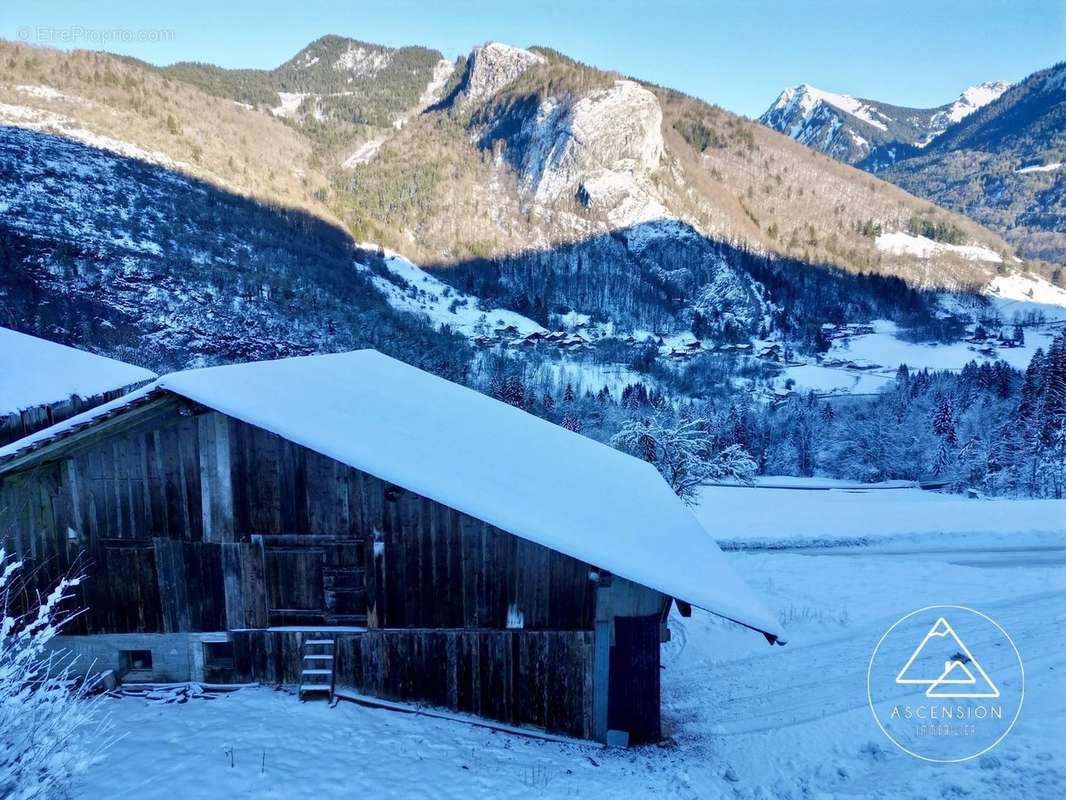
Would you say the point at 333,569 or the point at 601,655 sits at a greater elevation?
the point at 333,569

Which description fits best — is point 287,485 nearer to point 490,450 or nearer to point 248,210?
point 490,450

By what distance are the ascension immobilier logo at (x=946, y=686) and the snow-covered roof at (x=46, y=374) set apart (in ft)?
65.4

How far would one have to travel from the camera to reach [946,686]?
35.3ft

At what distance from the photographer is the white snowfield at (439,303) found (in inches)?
5113

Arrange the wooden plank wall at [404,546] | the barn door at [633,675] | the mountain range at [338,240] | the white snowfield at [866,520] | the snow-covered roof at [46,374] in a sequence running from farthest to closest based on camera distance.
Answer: the mountain range at [338,240] → the white snowfield at [866,520] → the snow-covered roof at [46,374] → the barn door at [633,675] → the wooden plank wall at [404,546]

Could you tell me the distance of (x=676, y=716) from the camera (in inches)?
400

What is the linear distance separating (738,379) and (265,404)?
369ft

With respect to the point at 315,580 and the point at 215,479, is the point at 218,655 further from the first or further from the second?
the point at 215,479

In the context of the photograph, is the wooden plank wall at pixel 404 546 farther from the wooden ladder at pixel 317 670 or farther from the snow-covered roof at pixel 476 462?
the wooden ladder at pixel 317 670

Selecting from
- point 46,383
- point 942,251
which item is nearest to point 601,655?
point 46,383

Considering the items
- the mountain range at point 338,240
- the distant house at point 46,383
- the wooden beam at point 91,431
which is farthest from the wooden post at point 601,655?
the mountain range at point 338,240

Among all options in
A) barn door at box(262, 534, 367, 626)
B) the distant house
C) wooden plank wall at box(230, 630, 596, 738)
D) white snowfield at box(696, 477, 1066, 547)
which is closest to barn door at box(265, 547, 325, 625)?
barn door at box(262, 534, 367, 626)

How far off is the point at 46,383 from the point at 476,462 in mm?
12140

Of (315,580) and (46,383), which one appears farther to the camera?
(46,383)
